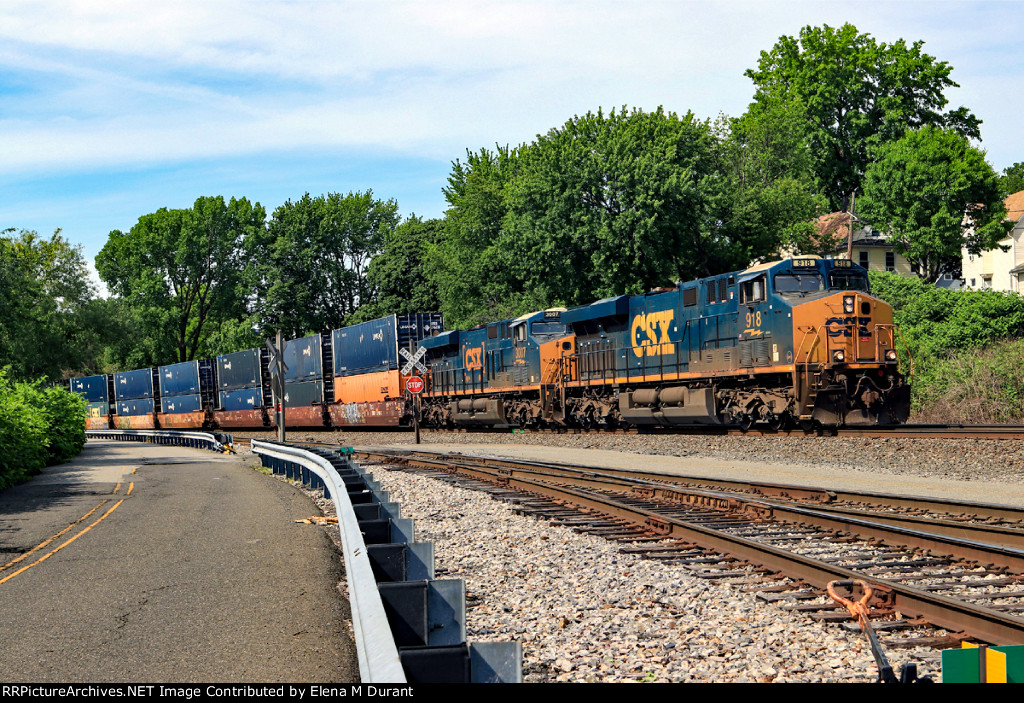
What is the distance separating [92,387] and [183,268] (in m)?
22.2

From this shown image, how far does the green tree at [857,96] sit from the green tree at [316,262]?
35778 millimetres

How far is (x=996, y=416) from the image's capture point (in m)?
27.5

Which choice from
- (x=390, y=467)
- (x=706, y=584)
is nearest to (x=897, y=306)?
(x=390, y=467)

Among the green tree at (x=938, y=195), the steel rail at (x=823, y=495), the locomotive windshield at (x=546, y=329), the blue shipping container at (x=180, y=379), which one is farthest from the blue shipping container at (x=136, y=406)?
the steel rail at (x=823, y=495)

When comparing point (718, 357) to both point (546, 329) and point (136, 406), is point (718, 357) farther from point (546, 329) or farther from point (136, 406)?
point (136, 406)

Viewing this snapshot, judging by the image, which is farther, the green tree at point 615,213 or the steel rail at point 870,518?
the green tree at point 615,213

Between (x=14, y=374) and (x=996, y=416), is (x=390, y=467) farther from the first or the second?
(x=14, y=374)

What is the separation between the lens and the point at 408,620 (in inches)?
192

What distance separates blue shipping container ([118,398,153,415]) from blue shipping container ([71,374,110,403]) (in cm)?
217

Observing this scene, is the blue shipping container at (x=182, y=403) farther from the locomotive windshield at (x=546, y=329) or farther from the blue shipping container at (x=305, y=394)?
the locomotive windshield at (x=546, y=329)

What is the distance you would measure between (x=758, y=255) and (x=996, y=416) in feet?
67.4

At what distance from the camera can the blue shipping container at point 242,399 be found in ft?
149

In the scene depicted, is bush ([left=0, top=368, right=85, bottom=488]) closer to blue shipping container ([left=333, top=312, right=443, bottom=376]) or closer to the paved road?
the paved road

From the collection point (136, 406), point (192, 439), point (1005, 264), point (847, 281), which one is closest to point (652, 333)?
point (847, 281)
